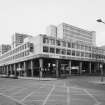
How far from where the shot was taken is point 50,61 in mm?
66062

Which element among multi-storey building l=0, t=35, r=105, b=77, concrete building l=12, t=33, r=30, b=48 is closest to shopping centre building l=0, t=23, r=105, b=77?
multi-storey building l=0, t=35, r=105, b=77

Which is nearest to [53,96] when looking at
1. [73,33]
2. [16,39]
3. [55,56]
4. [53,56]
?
[53,56]

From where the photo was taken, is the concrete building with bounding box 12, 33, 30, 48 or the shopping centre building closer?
the shopping centre building

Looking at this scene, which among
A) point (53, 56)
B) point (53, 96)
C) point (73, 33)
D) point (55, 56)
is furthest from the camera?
point (73, 33)

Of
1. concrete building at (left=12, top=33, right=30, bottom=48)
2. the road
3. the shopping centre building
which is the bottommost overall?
the road

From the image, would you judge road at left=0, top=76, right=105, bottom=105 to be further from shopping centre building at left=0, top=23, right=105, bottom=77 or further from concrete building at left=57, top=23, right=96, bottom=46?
concrete building at left=57, top=23, right=96, bottom=46

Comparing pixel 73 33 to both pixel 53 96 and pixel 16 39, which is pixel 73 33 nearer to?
pixel 16 39

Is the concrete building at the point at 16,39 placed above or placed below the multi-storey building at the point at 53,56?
above

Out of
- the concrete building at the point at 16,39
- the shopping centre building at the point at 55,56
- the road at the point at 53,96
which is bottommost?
the road at the point at 53,96

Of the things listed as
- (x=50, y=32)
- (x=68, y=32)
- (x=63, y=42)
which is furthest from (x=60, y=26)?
(x=63, y=42)

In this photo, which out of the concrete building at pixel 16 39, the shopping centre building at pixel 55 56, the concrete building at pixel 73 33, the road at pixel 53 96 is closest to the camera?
the road at pixel 53 96

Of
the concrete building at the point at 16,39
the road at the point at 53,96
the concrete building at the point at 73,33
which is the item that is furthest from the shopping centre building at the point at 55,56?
the concrete building at the point at 16,39

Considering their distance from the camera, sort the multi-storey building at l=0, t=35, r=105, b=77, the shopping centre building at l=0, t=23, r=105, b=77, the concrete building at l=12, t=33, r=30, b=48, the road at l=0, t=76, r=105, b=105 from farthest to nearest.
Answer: the concrete building at l=12, t=33, r=30, b=48 < the shopping centre building at l=0, t=23, r=105, b=77 < the multi-storey building at l=0, t=35, r=105, b=77 < the road at l=0, t=76, r=105, b=105

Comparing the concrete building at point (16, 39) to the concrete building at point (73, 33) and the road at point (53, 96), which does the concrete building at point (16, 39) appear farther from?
the road at point (53, 96)
